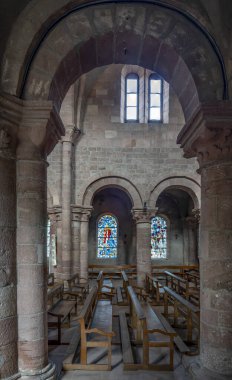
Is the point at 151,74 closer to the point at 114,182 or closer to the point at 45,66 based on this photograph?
the point at 114,182

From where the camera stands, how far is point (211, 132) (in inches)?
168

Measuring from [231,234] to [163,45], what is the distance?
2.74 metres

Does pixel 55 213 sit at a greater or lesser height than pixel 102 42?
lesser

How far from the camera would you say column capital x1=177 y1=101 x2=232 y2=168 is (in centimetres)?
415

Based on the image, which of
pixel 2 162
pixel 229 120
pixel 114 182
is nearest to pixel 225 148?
pixel 229 120

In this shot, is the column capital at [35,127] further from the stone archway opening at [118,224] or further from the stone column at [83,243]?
the stone archway opening at [118,224]

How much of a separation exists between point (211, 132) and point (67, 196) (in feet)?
31.0

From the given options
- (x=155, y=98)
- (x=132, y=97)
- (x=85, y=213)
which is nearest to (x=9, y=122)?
(x=85, y=213)

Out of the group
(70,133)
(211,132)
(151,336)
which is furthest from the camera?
(70,133)

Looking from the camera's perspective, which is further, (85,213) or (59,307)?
(85,213)

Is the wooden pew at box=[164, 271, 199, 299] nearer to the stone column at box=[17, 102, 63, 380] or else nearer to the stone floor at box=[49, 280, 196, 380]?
the stone floor at box=[49, 280, 196, 380]

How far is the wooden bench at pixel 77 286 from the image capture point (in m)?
11.3

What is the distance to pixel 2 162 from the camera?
157 inches

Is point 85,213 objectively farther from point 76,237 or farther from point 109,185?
point 109,185
